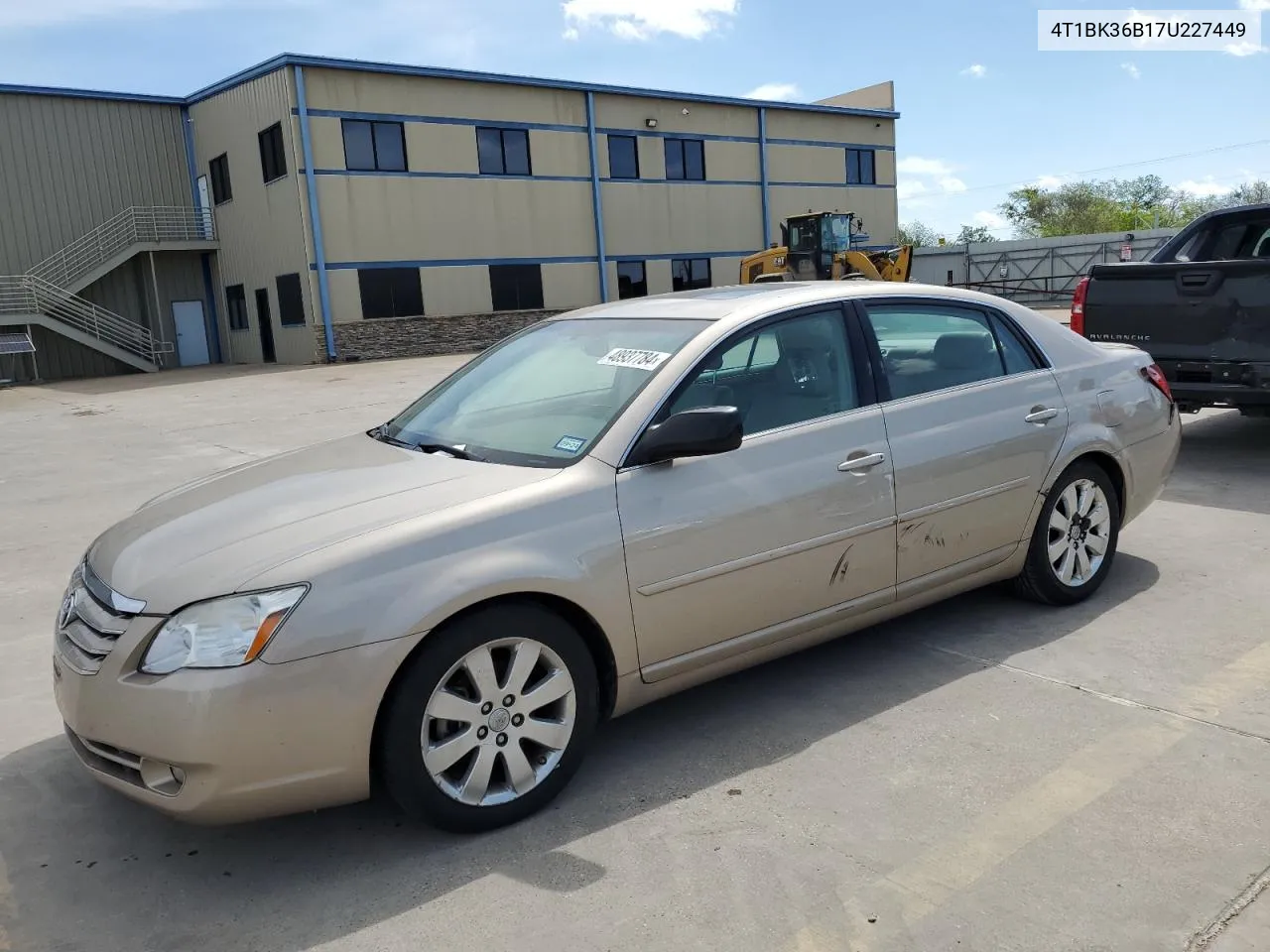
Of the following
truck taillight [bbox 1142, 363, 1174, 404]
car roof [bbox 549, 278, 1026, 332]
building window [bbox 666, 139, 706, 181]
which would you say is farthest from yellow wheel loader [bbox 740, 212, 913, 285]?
car roof [bbox 549, 278, 1026, 332]

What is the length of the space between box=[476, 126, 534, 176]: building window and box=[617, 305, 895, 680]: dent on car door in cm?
2688

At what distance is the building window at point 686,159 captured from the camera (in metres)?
33.0

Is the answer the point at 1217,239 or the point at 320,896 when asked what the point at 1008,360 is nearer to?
the point at 320,896

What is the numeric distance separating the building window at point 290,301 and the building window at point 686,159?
12426mm

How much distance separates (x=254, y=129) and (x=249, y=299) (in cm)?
482

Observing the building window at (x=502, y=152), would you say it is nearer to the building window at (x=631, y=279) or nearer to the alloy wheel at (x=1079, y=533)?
the building window at (x=631, y=279)

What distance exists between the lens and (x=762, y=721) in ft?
12.3

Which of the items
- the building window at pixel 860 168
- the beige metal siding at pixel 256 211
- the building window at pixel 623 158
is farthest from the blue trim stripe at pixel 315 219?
the building window at pixel 860 168

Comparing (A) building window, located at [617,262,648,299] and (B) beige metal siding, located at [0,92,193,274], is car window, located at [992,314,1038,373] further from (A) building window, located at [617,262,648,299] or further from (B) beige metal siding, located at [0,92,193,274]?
(B) beige metal siding, located at [0,92,193,274]

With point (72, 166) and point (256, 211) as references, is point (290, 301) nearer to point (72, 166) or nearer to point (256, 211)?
point (256, 211)

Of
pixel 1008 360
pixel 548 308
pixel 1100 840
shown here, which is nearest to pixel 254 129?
pixel 548 308

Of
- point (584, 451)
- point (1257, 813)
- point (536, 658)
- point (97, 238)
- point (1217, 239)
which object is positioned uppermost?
point (97, 238)

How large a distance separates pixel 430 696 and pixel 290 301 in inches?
1058

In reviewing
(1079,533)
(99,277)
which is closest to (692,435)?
(1079,533)
